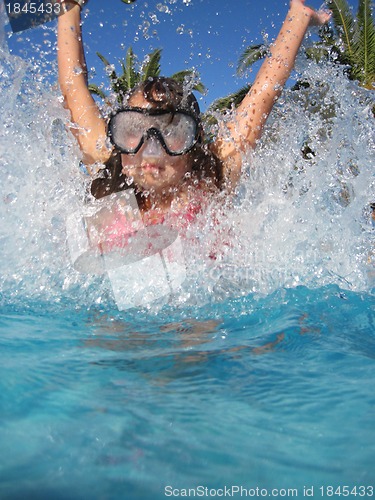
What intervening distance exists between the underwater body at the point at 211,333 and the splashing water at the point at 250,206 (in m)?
0.01

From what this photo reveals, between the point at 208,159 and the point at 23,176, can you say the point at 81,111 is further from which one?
the point at 208,159

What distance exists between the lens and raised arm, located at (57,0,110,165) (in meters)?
3.12

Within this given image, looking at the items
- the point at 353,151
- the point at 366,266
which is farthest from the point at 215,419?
the point at 353,151

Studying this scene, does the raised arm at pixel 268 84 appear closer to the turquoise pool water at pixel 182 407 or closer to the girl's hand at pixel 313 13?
the girl's hand at pixel 313 13


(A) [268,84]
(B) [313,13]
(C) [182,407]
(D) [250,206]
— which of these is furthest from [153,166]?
(C) [182,407]

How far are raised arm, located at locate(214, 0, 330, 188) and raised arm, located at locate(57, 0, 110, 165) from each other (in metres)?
0.88

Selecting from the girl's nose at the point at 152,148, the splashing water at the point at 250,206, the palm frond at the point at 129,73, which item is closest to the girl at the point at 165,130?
the girl's nose at the point at 152,148

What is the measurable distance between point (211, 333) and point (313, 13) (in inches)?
92.3

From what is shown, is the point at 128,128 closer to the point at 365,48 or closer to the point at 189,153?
the point at 189,153

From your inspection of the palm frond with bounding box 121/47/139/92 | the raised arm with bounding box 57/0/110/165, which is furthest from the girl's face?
A: the palm frond with bounding box 121/47/139/92

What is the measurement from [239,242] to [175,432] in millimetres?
2040

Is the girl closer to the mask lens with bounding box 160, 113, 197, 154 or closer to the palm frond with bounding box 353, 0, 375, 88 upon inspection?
the mask lens with bounding box 160, 113, 197, 154

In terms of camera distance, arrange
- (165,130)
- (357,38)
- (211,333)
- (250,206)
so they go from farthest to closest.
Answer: (357,38), (250,206), (165,130), (211,333)

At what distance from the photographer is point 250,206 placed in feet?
11.0
